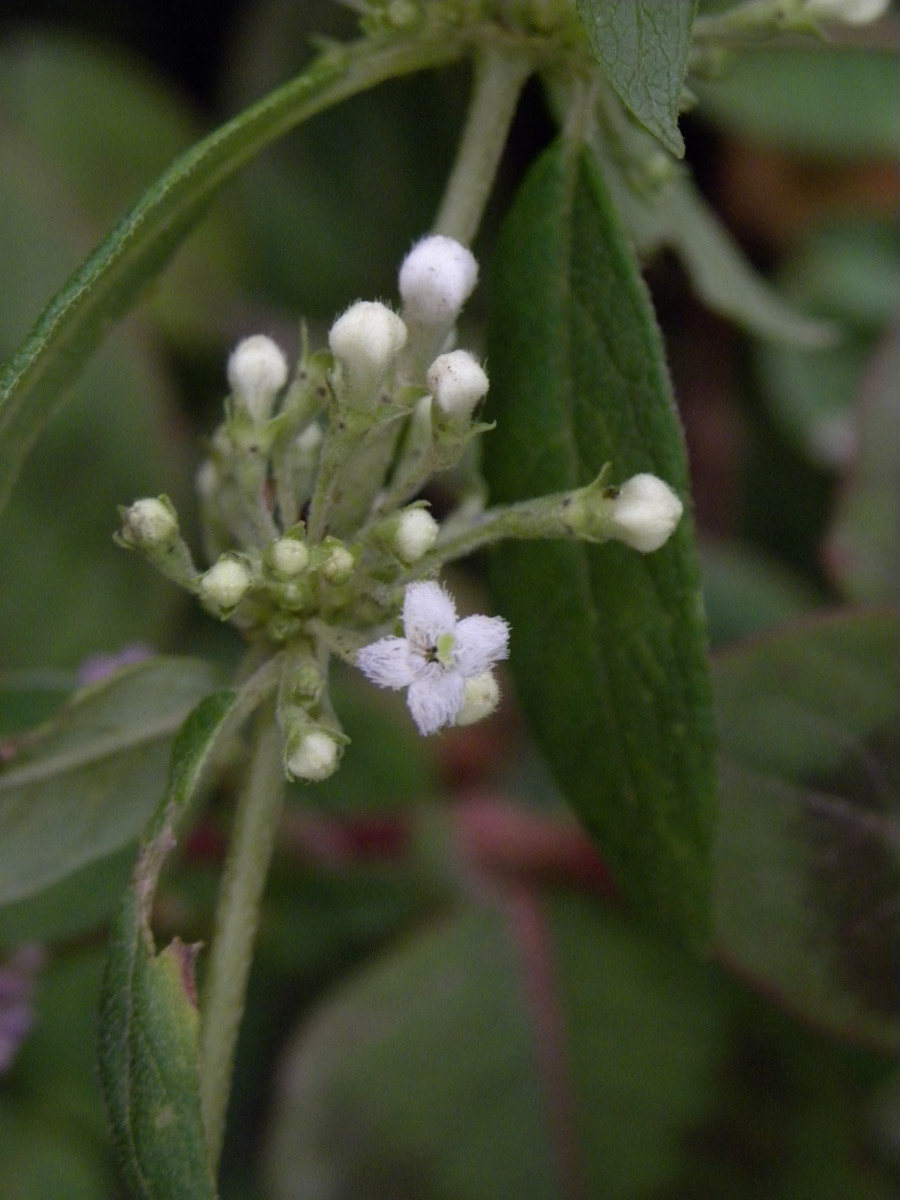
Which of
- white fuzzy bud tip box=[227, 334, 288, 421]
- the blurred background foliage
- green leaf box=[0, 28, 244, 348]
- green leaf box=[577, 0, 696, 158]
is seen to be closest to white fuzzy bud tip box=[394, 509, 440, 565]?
white fuzzy bud tip box=[227, 334, 288, 421]

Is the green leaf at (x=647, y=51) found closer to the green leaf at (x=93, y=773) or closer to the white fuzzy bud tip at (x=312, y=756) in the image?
the white fuzzy bud tip at (x=312, y=756)

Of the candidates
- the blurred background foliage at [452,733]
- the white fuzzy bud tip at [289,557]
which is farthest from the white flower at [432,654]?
the blurred background foliage at [452,733]

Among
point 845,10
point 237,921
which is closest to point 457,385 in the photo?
point 237,921

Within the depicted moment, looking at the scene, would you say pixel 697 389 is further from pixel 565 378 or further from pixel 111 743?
pixel 111 743

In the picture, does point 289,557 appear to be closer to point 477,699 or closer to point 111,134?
point 477,699

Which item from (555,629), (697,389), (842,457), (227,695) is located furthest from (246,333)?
(227,695)

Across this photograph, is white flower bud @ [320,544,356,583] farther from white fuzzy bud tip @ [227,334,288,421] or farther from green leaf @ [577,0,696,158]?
green leaf @ [577,0,696,158]
